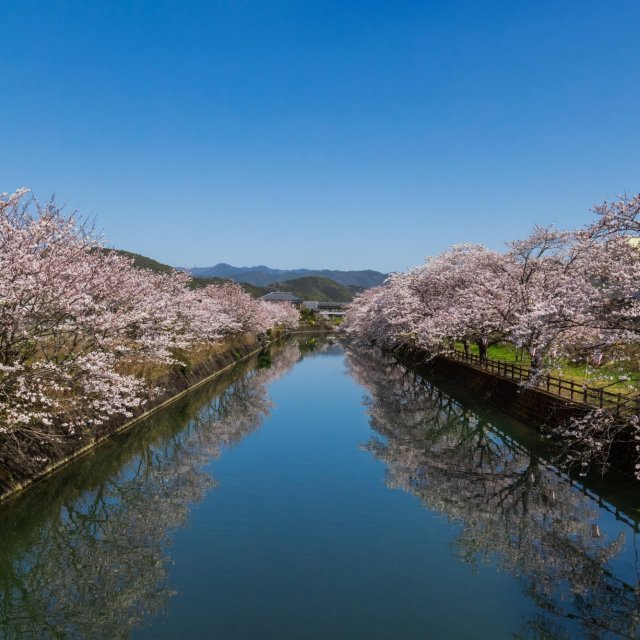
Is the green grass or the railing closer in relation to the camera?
Result: the green grass

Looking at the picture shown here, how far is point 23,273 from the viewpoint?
14.2 meters

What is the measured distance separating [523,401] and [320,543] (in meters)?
16.8

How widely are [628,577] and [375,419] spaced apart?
58.4 feet

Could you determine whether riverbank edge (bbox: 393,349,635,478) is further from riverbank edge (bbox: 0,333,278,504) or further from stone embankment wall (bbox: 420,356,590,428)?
riverbank edge (bbox: 0,333,278,504)

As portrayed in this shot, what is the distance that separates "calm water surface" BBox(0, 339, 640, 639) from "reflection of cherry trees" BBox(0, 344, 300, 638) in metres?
0.05

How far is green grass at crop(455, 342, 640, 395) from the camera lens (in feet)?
49.4

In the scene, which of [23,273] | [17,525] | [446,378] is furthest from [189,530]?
[446,378]

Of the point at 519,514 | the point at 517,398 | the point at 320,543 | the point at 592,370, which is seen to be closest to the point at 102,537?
the point at 320,543

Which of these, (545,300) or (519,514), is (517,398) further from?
(519,514)

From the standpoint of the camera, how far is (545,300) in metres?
19.0

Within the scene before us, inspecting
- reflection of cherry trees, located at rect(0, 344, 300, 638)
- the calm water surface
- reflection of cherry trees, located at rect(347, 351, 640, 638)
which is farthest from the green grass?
reflection of cherry trees, located at rect(0, 344, 300, 638)

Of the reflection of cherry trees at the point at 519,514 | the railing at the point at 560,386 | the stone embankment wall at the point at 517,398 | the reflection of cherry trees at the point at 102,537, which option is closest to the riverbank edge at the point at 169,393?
the reflection of cherry trees at the point at 102,537

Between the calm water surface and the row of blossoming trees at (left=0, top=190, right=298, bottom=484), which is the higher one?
the row of blossoming trees at (left=0, top=190, right=298, bottom=484)

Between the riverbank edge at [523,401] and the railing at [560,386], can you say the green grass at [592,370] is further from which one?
the riverbank edge at [523,401]
